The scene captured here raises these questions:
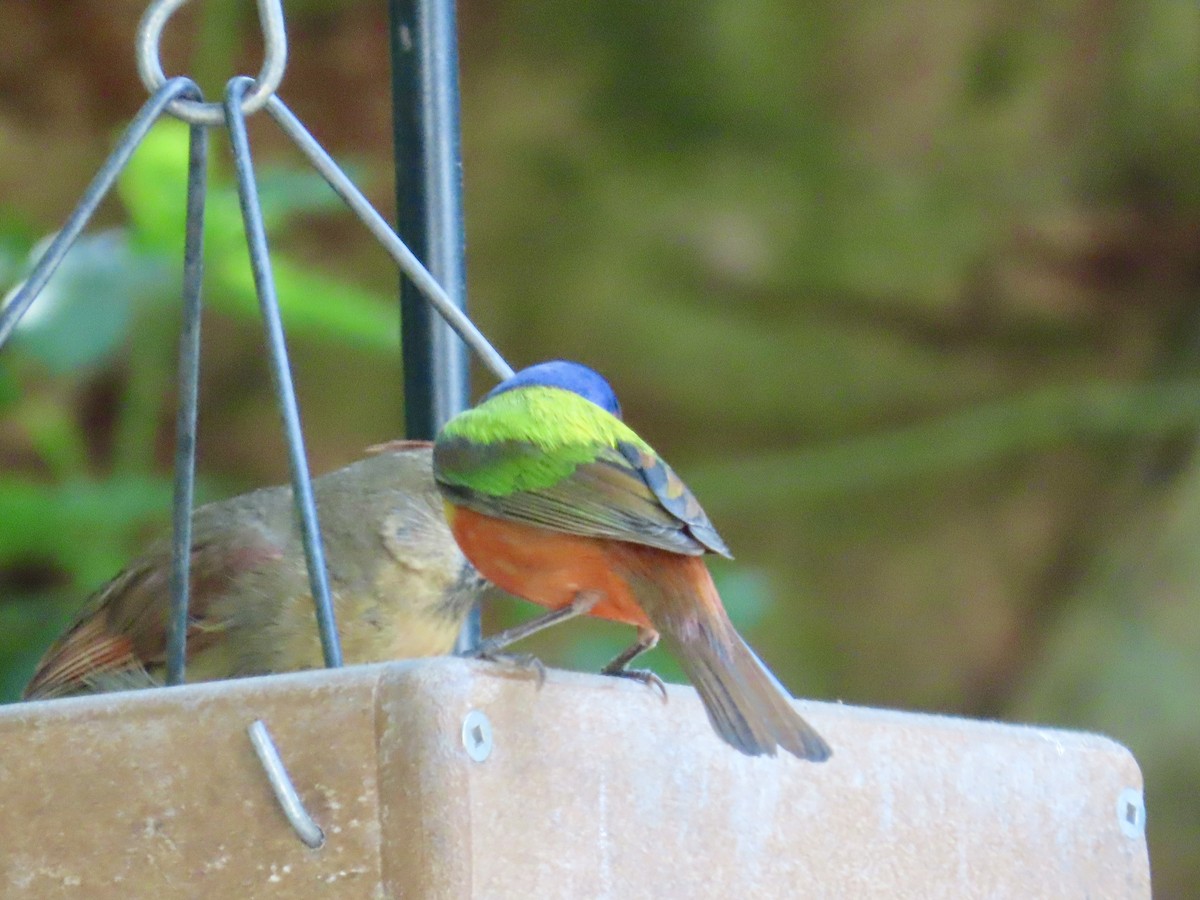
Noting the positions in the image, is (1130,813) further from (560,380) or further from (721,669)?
(560,380)

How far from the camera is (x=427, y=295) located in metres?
2.27

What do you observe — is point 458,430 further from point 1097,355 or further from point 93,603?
point 1097,355

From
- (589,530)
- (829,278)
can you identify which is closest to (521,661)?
(589,530)

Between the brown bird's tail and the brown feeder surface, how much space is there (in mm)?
51

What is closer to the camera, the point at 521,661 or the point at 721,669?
the point at 521,661

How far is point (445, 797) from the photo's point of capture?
1541 millimetres

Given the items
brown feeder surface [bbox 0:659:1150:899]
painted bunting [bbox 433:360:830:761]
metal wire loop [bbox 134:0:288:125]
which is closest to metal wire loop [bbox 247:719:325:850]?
brown feeder surface [bbox 0:659:1150:899]

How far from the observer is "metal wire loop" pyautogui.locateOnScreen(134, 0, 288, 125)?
213 centimetres

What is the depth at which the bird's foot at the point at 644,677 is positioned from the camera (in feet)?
6.12

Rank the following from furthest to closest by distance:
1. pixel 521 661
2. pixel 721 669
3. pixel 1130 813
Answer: pixel 1130 813 < pixel 721 669 < pixel 521 661

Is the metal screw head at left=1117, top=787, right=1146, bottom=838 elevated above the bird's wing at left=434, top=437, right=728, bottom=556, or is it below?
below

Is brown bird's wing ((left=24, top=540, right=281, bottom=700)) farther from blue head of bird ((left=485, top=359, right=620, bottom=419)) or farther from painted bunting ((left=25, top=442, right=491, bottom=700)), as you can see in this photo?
blue head of bird ((left=485, top=359, right=620, bottom=419))

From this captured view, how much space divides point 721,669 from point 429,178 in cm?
92

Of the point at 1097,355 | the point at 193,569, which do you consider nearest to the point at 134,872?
the point at 193,569
